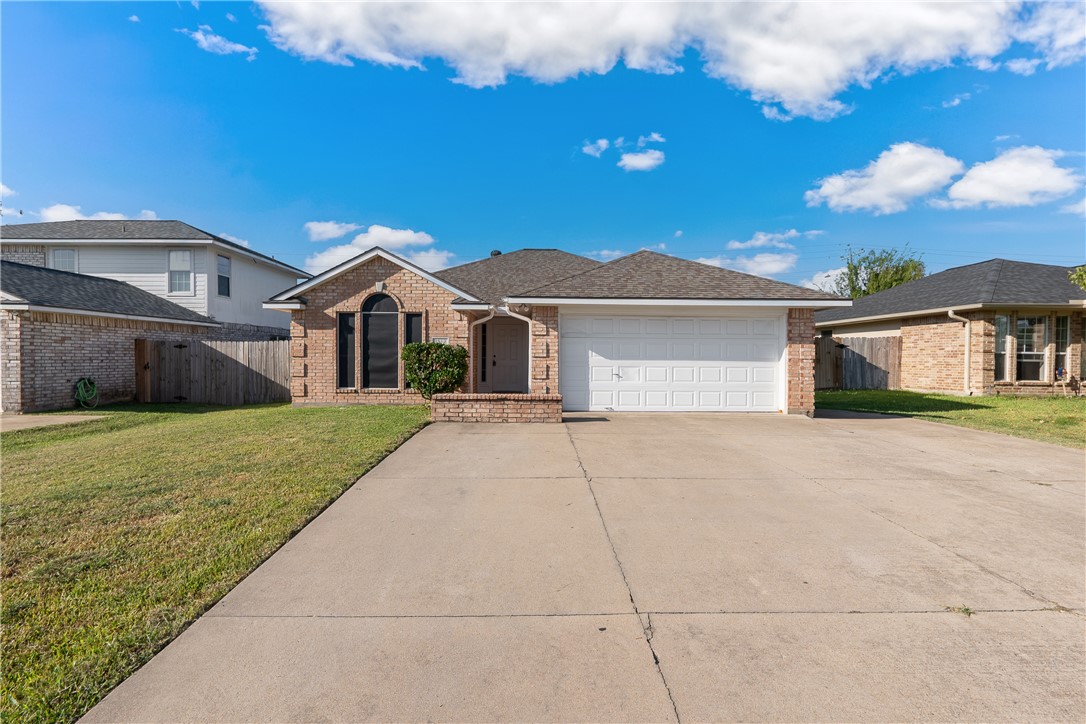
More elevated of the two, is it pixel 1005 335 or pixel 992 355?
pixel 1005 335

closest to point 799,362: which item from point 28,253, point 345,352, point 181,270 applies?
point 345,352

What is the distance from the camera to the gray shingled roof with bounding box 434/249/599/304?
16.2m

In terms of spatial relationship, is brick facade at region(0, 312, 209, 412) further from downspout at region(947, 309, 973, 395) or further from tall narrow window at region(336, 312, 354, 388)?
downspout at region(947, 309, 973, 395)

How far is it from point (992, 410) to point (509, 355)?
1316 cm

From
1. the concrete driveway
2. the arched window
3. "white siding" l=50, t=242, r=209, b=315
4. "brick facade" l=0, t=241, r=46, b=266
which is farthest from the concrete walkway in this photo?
"brick facade" l=0, t=241, r=46, b=266

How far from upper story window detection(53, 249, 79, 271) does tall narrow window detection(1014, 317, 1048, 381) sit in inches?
1286

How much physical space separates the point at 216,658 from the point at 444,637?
1159 mm

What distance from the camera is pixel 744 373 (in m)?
12.3

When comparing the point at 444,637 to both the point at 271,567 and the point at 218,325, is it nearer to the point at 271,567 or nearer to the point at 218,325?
the point at 271,567

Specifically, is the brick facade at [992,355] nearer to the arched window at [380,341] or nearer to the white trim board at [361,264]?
the white trim board at [361,264]

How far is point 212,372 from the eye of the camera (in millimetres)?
15672

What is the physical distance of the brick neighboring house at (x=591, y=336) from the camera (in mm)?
11789

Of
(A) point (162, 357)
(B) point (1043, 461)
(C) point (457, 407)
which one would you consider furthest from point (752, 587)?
(A) point (162, 357)

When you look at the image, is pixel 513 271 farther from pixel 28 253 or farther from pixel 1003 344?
pixel 28 253
